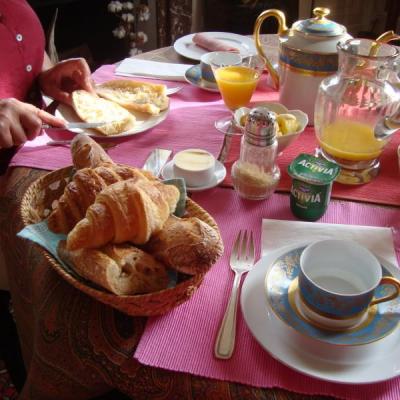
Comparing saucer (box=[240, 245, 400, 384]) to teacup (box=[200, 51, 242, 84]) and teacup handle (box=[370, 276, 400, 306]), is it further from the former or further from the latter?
teacup (box=[200, 51, 242, 84])

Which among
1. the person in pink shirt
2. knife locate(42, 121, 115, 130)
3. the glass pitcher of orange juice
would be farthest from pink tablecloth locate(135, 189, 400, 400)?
the person in pink shirt

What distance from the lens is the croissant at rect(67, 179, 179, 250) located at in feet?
1.98

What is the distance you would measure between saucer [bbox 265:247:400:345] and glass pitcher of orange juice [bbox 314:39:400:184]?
1.17 feet

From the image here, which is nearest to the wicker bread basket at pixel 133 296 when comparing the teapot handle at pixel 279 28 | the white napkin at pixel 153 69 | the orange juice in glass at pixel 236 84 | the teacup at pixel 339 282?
the teacup at pixel 339 282

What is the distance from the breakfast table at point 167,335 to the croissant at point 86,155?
168 mm

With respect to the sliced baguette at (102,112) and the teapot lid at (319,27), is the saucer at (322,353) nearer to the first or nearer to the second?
the sliced baguette at (102,112)

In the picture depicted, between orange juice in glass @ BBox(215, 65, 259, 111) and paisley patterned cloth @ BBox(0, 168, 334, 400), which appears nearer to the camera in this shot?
paisley patterned cloth @ BBox(0, 168, 334, 400)

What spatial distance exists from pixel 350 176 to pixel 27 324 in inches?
27.7

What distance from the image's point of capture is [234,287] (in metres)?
0.68

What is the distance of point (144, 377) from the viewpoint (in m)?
0.58

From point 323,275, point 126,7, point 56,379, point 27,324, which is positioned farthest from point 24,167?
point 126,7

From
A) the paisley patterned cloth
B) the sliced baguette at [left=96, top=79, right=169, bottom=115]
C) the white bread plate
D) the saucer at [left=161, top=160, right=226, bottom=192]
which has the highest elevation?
the sliced baguette at [left=96, top=79, right=169, bottom=115]

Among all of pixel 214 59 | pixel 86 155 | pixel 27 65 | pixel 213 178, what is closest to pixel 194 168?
pixel 213 178

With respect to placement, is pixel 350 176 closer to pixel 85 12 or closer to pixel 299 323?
pixel 299 323
